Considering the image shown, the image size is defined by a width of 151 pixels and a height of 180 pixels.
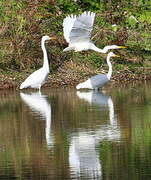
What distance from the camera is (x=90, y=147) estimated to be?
1191 centimetres

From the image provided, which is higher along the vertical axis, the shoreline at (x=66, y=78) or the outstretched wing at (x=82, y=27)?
the outstretched wing at (x=82, y=27)

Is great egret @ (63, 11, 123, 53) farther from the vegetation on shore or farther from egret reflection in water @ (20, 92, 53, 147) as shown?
egret reflection in water @ (20, 92, 53, 147)

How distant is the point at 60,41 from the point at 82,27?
4.85m

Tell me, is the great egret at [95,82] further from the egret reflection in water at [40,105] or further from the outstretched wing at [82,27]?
the egret reflection in water at [40,105]

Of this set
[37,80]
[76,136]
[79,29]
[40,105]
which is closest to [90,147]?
[76,136]

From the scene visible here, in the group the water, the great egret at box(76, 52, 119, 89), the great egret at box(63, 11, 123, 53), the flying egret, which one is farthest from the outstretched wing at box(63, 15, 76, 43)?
the water

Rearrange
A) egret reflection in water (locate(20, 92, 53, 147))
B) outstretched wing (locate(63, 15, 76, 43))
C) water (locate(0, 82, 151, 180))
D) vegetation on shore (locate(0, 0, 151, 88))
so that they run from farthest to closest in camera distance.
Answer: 1. vegetation on shore (locate(0, 0, 151, 88))
2. outstretched wing (locate(63, 15, 76, 43))
3. egret reflection in water (locate(20, 92, 53, 147))
4. water (locate(0, 82, 151, 180))

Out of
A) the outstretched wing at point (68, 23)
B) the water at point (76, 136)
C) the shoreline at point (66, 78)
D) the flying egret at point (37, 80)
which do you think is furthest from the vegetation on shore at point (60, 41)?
the water at point (76, 136)

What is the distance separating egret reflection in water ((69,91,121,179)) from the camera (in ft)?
34.1

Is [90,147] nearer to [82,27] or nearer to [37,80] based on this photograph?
[82,27]

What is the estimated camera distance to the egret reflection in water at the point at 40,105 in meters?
13.9

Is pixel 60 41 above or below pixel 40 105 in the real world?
above

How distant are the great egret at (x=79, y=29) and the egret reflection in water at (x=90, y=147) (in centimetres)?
395

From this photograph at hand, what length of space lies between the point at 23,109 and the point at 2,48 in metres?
6.87
